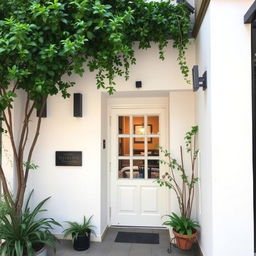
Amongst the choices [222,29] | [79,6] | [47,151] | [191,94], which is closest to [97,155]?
[47,151]

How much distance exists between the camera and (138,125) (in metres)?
4.06

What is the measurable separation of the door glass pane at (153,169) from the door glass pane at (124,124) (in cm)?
69

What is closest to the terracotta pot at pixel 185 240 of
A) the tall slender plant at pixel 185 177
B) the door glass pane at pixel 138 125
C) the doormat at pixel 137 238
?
the tall slender plant at pixel 185 177

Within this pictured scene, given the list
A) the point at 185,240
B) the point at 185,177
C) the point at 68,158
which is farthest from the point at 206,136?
the point at 68,158

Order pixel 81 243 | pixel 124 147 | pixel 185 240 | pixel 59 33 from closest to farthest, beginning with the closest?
pixel 59 33
pixel 185 240
pixel 81 243
pixel 124 147

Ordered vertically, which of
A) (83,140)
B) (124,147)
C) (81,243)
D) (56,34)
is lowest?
(81,243)

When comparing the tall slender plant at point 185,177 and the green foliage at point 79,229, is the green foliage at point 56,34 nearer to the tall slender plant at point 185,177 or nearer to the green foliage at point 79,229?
the tall slender plant at point 185,177

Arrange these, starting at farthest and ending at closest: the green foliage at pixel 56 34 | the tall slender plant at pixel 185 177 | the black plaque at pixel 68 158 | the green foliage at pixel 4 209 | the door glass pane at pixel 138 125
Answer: the door glass pane at pixel 138 125 → the black plaque at pixel 68 158 → the tall slender plant at pixel 185 177 → the green foliage at pixel 4 209 → the green foliage at pixel 56 34

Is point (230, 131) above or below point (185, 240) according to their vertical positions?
→ above

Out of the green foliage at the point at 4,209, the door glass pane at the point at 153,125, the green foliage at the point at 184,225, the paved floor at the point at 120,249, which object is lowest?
the paved floor at the point at 120,249

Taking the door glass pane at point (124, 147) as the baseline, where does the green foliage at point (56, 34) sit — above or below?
above

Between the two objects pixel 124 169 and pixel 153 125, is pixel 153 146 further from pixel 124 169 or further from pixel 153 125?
pixel 124 169

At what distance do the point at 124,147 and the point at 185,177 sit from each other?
4.17 ft

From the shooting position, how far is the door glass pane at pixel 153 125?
4.01m
